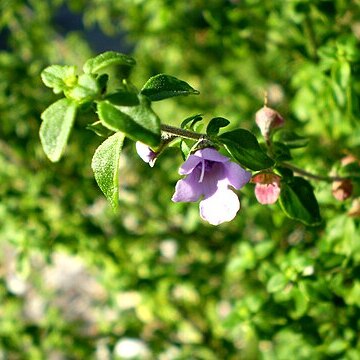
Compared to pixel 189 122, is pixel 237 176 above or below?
below

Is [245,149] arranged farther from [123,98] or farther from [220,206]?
[123,98]

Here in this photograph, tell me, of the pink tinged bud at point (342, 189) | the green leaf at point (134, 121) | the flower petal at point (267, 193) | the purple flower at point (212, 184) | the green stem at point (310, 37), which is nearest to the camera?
the green leaf at point (134, 121)

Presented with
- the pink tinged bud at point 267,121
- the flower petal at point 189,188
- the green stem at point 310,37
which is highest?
the green stem at point 310,37

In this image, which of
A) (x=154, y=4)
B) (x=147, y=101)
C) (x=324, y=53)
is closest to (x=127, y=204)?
(x=154, y=4)

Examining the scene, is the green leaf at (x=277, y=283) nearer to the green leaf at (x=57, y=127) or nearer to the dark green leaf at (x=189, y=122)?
the dark green leaf at (x=189, y=122)

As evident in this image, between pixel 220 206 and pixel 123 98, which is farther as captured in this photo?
pixel 220 206

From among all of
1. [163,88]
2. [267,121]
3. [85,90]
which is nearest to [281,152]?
[267,121]

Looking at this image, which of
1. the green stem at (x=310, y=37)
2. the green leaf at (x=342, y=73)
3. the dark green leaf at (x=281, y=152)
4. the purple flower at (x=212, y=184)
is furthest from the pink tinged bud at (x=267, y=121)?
the green stem at (x=310, y=37)
